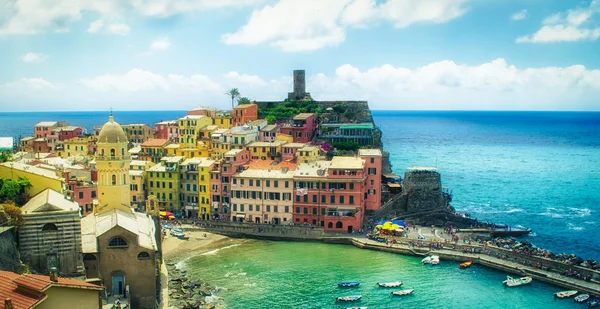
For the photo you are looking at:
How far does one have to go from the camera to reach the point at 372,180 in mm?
76562

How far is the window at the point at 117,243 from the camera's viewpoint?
139ft

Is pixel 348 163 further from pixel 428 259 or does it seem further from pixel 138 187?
pixel 138 187

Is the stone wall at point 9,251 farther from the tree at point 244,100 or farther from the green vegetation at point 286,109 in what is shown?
the tree at point 244,100

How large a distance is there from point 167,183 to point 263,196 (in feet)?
49.8

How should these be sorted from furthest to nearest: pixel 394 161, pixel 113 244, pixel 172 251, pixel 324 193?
pixel 394 161
pixel 324 193
pixel 172 251
pixel 113 244

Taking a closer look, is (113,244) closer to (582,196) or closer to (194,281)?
(194,281)

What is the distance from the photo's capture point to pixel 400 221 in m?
74.9

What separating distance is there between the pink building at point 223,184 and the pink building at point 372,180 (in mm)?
17402

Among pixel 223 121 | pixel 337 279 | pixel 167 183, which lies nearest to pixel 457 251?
pixel 337 279

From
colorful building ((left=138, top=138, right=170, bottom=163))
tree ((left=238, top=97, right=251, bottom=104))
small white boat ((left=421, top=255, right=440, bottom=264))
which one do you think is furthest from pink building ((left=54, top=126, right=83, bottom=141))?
small white boat ((left=421, top=255, right=440, bottom=264))

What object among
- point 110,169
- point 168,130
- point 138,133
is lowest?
point 110,169

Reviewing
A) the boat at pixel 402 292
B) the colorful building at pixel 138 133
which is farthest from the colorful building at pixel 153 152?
the boat at pixel 402 292

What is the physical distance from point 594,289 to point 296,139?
5648cm

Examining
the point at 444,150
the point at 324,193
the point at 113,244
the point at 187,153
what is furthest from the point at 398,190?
the point at 444,150
